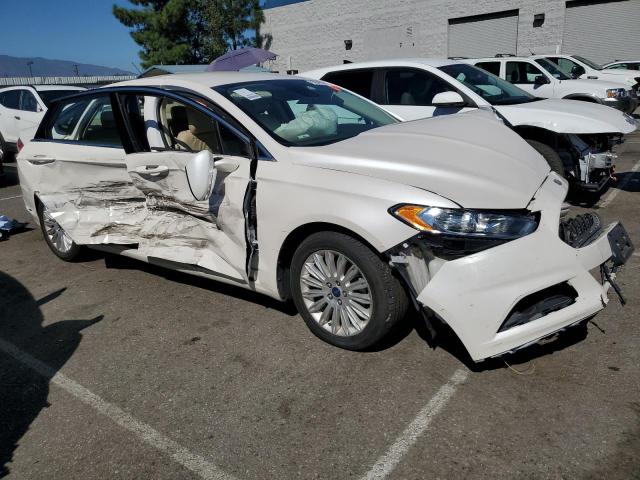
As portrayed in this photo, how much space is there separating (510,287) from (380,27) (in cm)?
2824

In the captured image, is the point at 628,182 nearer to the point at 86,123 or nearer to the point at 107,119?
the point at 107,119

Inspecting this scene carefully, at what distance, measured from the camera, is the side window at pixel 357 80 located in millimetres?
6832

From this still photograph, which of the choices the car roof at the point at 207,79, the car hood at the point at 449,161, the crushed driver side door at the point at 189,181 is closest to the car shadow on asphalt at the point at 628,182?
the car hood at the point at 449,161

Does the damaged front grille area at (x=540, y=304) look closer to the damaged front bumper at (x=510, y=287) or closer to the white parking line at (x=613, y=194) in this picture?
the damaged front bumper at (x=510, y=287)

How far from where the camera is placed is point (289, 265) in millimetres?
3314

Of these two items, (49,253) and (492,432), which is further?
(49,253)

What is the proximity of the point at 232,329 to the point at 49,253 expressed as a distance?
2.98 meters

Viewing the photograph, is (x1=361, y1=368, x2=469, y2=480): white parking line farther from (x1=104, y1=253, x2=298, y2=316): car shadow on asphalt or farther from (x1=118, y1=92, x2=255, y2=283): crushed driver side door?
(x1=118, y1=92, x2=255, y2=283): crushed driver side door

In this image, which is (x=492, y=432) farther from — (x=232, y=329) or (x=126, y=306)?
(x=126, y=306)

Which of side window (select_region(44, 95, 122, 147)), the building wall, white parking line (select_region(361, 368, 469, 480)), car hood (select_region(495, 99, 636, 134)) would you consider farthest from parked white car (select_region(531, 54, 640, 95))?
white parking line (select_region(361, 368, 469, 480))

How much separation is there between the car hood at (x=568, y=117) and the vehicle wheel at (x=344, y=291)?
3.93m

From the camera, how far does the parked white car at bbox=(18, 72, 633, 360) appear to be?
2.55 metres

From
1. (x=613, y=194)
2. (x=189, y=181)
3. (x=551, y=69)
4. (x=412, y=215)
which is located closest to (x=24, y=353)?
(x=189, y=181)

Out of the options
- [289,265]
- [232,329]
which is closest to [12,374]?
[232,329]
